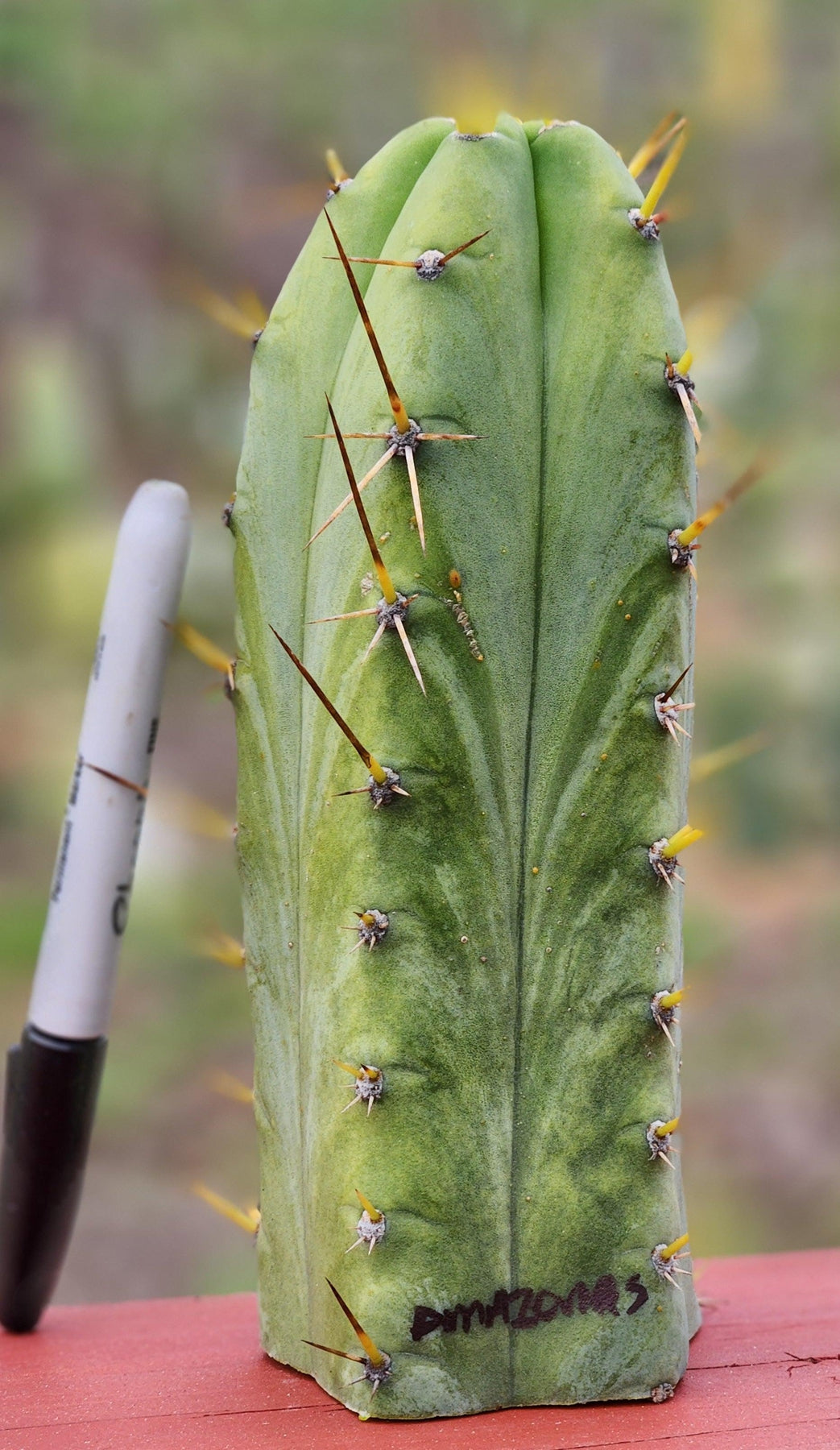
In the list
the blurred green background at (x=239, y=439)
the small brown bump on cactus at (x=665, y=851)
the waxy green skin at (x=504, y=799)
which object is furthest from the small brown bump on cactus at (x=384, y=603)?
the blurred green background at (x=239, y=439)

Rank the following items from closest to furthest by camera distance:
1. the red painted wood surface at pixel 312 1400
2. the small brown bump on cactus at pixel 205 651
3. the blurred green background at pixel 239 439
→ the red painted wood surface at pixel 312 1400, the small brown bump on cactus at pixel 205 651, the blurred green background at pixel 239 439

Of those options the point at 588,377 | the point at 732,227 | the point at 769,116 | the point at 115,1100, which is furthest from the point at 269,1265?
the point at 769,116

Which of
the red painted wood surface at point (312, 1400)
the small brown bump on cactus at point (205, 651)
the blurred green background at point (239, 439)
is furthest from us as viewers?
the blurred green background at point (239, 439)

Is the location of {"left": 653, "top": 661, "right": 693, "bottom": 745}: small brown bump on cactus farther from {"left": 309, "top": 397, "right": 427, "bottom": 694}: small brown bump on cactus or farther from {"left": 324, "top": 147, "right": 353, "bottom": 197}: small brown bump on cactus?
{"left": 324, "top": 147, "right": 353, "bottom": 197}: small brown bump on cactus

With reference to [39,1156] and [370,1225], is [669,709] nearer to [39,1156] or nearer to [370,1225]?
[370,1225]

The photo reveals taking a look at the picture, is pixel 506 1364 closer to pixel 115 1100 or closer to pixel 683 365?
pixel 683 365

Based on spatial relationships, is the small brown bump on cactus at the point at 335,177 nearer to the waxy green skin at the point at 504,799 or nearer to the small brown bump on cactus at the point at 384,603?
the waxy green skin at the point at 504,799

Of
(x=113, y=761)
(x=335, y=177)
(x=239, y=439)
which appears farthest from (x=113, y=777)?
(x=239, y=439)
